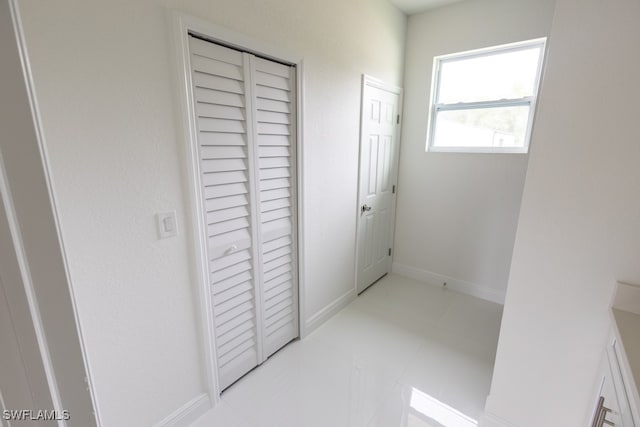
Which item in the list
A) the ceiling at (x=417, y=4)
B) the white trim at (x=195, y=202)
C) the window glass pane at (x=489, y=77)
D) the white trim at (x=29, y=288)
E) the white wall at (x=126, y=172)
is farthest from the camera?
the ceiling at (x=417, y=4)

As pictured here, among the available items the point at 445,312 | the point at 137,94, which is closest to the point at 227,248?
the point at 137,94

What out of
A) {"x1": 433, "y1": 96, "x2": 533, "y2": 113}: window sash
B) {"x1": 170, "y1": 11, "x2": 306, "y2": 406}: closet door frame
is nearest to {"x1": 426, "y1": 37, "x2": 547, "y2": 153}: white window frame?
{"x1": 433, "y1": 96, "x2": 533, "y2": 113}: window sash

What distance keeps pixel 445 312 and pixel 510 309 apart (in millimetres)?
1340

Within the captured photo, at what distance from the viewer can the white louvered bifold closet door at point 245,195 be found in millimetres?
1463

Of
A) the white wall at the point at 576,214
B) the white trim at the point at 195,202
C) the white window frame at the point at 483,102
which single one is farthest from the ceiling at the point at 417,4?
the white trim at the point at 195,202

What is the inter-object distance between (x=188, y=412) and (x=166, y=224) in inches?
41.7

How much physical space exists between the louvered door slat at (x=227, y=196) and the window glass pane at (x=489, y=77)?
218 centimetres

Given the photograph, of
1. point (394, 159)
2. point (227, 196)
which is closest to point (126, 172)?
point (227, 196)

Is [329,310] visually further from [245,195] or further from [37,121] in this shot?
[37,121]

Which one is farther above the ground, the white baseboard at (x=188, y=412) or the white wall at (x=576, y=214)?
the white wall at (x=576, y=214)

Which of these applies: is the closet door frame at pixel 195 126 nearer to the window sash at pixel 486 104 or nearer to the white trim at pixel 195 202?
the white trim at pixel 195 202

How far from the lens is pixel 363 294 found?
9.76 feet

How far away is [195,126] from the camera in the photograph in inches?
53.7

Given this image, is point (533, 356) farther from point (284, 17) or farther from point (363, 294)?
point (284, 17)
